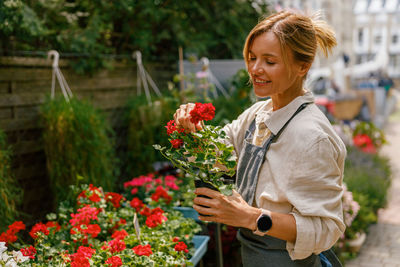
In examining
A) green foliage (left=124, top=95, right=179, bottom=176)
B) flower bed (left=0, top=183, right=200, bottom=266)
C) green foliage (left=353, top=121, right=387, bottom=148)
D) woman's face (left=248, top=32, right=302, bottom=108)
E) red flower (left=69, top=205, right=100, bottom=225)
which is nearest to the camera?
woman's face (left=248, top=32, right=302, bottom=108)

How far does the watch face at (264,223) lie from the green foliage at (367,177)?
3218 millimetres

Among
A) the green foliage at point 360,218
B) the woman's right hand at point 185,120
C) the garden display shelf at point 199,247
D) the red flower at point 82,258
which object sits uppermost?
the woman's right hand at point 185,120

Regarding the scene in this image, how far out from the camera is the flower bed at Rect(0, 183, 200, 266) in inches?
67.2

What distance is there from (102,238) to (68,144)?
61 cm

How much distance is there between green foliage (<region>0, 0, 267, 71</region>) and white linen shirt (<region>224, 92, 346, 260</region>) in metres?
1.72

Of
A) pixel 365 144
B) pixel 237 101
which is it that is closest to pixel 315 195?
pixel 237 101

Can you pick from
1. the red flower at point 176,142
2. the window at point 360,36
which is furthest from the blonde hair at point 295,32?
the window at point 360,36

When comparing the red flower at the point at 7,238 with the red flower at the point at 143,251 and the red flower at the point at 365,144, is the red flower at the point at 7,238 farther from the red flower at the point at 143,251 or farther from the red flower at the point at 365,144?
the red flower at the point at 365,144

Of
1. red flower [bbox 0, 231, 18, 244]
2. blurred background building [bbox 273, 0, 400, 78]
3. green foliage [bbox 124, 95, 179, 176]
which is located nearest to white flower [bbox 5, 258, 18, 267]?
red flower [bbox 0, 231, 18, 244]

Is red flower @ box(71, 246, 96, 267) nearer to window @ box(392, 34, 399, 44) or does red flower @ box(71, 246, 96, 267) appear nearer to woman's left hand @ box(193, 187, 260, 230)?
woman's left hand @ box(193, 187, 260, 230)

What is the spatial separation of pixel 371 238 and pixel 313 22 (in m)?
3.54

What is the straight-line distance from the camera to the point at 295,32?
4.42 feet

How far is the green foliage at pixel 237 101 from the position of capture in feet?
12.5

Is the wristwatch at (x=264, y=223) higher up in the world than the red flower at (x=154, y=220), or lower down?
higher up
